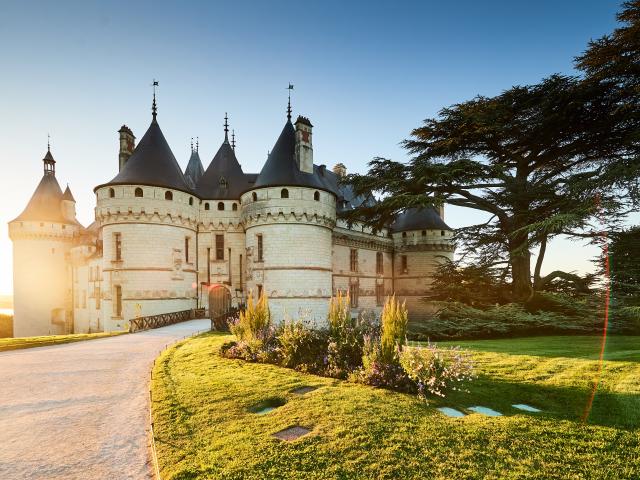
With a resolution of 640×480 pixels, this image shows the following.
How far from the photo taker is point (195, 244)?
2527 cm

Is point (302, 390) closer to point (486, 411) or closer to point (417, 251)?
point (486, 411)

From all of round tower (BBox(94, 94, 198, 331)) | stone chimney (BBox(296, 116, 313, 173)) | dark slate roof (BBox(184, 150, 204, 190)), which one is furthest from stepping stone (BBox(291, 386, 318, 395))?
dark slate roof (BBox(184, 150, 204, 190))

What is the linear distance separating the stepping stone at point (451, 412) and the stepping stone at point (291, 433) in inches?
94.5

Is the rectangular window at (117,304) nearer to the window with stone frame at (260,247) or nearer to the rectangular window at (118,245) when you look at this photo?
the rectangular window at (118,245)

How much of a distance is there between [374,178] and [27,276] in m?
34.2

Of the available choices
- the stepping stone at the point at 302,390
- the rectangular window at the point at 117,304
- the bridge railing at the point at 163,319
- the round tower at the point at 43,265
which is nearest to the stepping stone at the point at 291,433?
the stepping stone at the point at 302,390

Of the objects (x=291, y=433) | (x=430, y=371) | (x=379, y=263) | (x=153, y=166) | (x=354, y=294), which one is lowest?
(x=354, y=294)

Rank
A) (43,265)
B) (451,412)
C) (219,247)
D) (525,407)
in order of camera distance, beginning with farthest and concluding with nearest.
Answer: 1. (43,265)
2. (219,247)
3. (525,407)
4. (451,412)

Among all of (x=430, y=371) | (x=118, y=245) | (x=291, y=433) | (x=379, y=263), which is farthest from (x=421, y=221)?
(x=291, y=433)

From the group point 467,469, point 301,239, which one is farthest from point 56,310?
point 467,469

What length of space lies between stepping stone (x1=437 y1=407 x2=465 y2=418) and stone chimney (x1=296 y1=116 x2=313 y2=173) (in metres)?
18.6

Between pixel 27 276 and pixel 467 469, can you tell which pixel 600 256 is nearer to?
pixel 467 469

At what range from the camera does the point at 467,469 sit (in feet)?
14.1

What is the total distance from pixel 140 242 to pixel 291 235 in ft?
31.2
